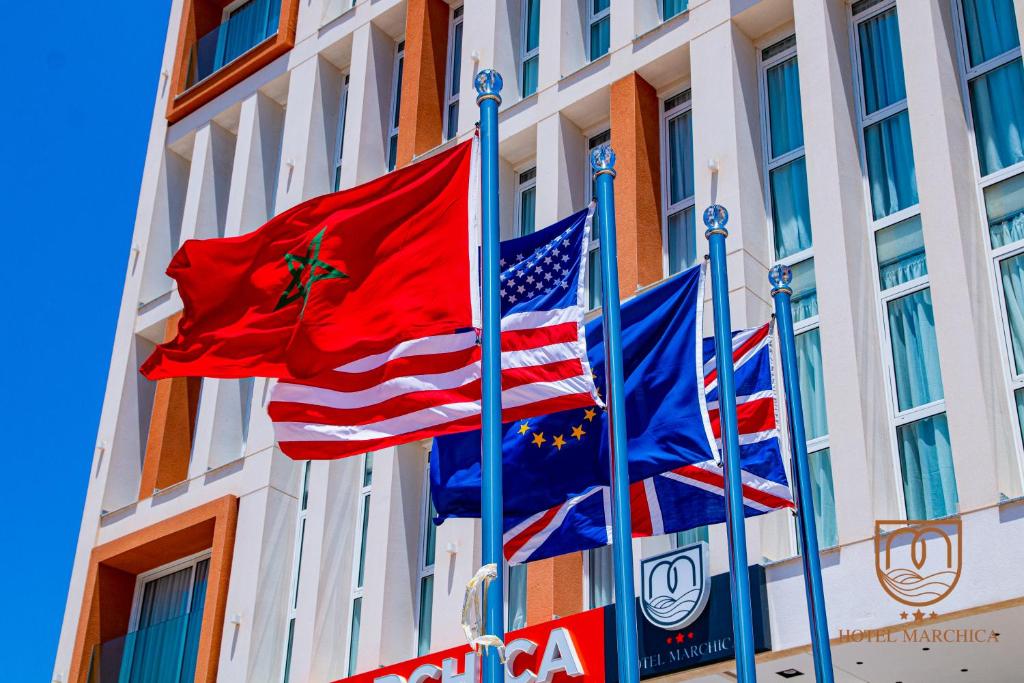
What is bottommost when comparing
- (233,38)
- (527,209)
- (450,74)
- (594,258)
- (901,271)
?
(901,271)

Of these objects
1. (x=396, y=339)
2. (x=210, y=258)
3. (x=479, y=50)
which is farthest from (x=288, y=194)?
(x=396, y=339)

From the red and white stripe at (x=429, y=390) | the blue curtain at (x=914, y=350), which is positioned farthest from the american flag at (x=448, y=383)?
the blue curtain at (x=914, y=350)

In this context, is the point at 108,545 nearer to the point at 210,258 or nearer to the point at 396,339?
the point at 210,258

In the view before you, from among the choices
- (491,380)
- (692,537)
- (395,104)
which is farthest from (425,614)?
(491,380)

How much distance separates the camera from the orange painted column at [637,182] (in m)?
19.1

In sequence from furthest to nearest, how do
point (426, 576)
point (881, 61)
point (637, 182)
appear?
point (426, 576) < point (637, 182) < point (881, 61)

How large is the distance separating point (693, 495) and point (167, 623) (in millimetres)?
12659

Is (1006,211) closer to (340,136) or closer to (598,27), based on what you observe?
(598,27)

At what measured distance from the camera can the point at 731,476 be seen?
1264 cm

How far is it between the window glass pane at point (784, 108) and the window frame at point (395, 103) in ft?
24.0

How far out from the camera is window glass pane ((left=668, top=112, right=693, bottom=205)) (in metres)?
20.0

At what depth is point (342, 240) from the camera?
12.8 m

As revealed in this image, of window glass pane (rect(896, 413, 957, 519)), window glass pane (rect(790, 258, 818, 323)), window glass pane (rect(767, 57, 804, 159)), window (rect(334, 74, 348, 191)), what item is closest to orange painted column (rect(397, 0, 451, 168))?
window (rect(334, 74, 348, 191))

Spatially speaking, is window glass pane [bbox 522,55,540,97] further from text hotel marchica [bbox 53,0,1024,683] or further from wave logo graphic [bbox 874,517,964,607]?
wave logo graphic [bbox 874,517,964,607]
